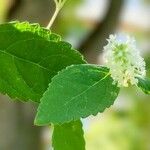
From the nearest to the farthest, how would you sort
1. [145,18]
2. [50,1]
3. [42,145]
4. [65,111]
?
[65,111] < [50,1] < [42,145] < [145,18]

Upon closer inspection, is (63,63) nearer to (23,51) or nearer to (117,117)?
(23,51)

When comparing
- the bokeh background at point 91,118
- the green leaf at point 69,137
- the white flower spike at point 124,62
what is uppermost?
the white flower spike at point 124,62

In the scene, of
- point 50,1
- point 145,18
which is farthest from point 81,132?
point 145,18

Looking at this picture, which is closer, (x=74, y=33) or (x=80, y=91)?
(x=80, y=91)

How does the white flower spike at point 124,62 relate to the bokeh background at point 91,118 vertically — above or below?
above

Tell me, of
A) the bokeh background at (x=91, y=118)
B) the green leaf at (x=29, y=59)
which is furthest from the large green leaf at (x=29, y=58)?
the bokeh background at (x=91, y=118)

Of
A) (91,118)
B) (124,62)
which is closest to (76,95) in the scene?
(124,62)

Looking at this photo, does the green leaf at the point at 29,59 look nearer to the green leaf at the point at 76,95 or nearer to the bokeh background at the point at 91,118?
the green leaf at the point at 76,95
